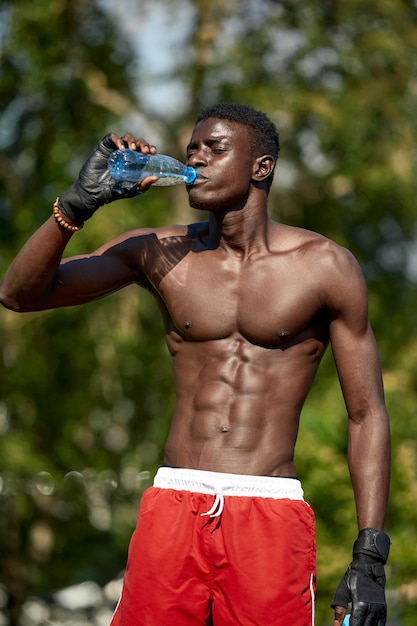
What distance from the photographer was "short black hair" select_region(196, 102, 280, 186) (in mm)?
3551

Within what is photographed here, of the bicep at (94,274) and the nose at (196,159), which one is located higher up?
the nose at (196,159)

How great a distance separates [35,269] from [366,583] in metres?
1.33

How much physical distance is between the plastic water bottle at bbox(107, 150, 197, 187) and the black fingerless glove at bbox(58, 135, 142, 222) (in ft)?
0.07

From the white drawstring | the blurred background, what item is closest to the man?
the white drawstring

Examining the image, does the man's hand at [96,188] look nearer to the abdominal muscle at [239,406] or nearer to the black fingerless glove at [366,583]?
the abdominal muscle at [239,406]

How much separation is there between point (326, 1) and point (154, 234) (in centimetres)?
703

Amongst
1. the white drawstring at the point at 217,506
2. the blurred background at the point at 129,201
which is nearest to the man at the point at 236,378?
the white drawstring at the point at 217,506

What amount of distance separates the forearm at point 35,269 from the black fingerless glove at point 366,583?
3.92 feet

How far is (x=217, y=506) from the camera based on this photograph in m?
3.29

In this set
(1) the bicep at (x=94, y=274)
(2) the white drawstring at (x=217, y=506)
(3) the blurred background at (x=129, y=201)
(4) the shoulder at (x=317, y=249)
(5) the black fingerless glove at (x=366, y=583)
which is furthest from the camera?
(3) the blurred background at (x=129, y=201)

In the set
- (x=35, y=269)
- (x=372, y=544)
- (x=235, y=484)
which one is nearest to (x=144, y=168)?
(x=35, y=269)

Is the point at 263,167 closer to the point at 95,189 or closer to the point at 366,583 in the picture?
the point at 95,189

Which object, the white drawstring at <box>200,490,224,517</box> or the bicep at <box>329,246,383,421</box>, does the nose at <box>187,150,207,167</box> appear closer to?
the bicep at <box>329,246,383,421</box>

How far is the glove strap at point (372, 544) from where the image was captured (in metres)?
3.24
